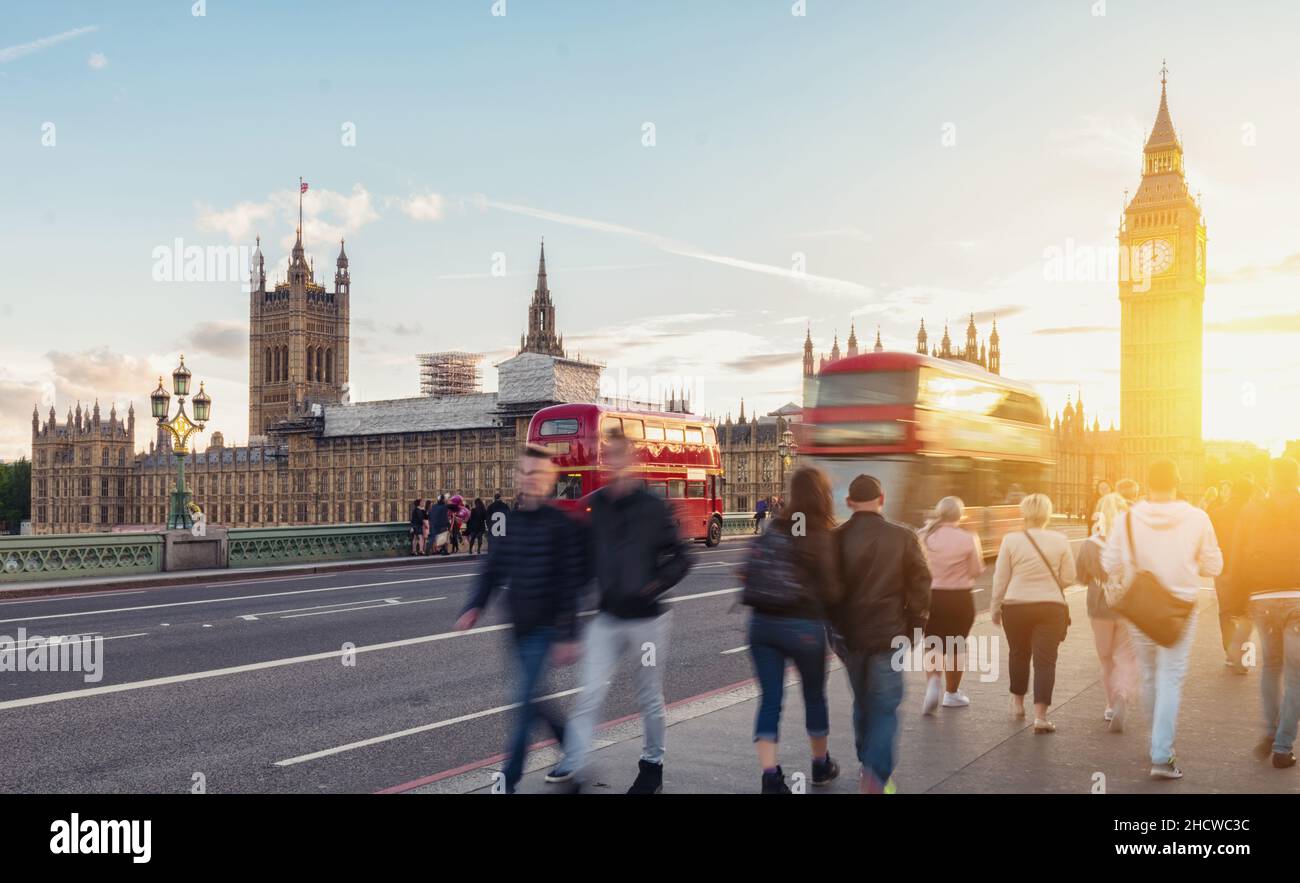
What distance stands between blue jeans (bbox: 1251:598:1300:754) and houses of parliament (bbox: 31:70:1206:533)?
85740 millimetres

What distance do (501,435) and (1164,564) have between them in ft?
335

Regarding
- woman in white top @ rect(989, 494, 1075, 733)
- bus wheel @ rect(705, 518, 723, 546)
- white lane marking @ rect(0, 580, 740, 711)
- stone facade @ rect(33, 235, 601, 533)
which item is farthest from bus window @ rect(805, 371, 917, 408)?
stone facade @ rect(33, 235, 601, 533)

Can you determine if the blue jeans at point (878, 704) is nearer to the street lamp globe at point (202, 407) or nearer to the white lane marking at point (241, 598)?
the white lane marking at point (241, 598)

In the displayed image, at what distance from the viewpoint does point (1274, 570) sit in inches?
313

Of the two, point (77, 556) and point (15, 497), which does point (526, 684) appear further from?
point (15, 497)

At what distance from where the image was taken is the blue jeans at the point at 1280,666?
763 centimetres

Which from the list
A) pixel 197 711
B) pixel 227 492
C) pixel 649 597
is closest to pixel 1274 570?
pixel 649 597

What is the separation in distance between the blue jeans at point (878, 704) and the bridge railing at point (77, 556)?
20.6m

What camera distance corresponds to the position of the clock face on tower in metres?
125

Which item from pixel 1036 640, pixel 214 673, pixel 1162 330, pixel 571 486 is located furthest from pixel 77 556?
pixel 1162 330

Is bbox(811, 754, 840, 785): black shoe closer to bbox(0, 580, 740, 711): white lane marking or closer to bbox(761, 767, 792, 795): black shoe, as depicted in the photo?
bbox(761, 767, 792, 795): black shoe

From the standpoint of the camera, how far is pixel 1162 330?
406 feet

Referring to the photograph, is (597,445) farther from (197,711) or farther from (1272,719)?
(1272,719)
